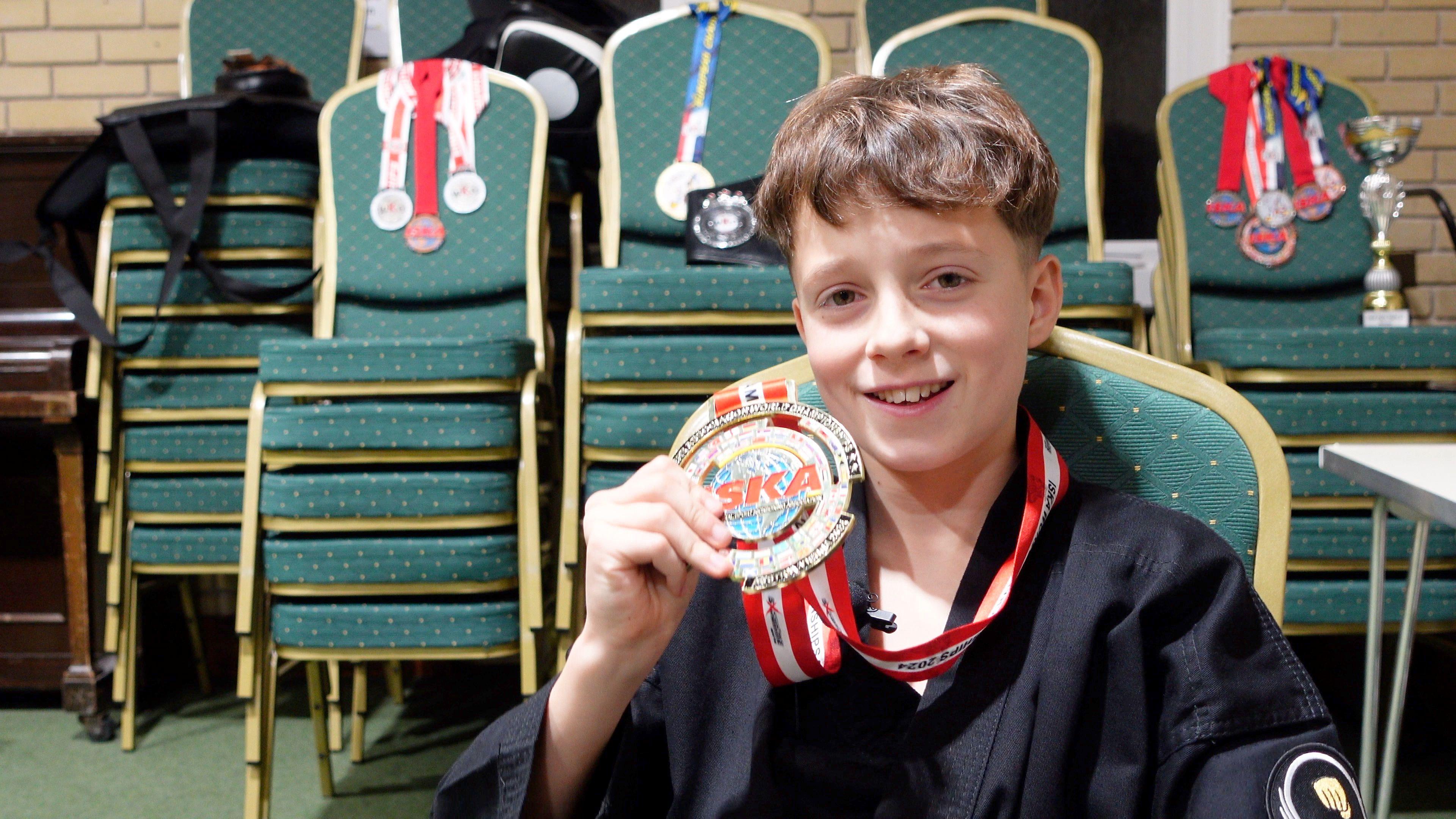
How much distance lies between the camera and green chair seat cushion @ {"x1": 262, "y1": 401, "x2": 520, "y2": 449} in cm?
178

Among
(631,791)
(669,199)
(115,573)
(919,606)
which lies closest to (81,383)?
(115,573)

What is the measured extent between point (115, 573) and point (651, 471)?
7.11 ft

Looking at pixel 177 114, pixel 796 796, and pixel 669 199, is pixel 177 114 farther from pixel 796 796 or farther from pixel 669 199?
pixel 796 796

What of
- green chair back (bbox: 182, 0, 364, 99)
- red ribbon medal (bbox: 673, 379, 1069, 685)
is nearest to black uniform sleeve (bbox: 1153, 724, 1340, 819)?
red ribbon medal (bbox: 673, 379, 1069, 685)

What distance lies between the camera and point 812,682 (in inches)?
31.0

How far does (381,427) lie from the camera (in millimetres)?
1789

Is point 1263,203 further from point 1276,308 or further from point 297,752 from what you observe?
point 297,752

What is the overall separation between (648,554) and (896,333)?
25 cm

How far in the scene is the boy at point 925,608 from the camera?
0.70 metres

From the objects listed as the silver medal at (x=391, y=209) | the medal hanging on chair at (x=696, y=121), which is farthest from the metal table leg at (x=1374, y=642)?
the silver medal at (x=391, y=209)

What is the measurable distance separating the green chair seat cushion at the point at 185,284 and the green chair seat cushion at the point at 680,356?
3.03 ft

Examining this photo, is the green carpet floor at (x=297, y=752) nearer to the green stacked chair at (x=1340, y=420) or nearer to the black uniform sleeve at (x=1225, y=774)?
the green stacked chair at (x=1340, y=420)

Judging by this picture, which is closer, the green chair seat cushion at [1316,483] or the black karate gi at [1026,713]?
the black karate gi at [1026,713]

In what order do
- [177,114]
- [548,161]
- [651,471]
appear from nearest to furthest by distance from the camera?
1. [651,471]
2. [177,114]
3. [548,161]
